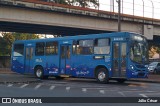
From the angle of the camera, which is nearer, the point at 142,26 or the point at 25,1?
the point at 25,1

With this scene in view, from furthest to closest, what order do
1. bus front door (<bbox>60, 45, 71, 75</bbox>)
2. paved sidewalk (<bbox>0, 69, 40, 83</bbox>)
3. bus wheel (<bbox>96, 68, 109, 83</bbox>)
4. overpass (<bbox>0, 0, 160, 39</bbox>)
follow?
1. overpass (<bbox>0, 0, 160, 39</bbox>)
2. bus front door (<bbox>60, 45, 71, 75</bbox>)
3. bus wheel (<bbox>96, 68, 109, 83</bbox>)
4. paved sidewalk (<bbox>0, 69, 40, 83</bbox>)

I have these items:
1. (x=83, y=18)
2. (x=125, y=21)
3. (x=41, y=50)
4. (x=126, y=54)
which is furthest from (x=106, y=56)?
(x=125, y=21)

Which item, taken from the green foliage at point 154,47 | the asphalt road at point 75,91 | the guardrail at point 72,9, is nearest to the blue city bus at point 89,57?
the asphalt road at point 75,91

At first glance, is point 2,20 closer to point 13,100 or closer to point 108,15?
point 108,15

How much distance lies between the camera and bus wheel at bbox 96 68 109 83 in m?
24.1

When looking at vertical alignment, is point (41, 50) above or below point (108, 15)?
below

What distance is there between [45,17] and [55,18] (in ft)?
4.22

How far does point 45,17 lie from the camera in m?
41.6

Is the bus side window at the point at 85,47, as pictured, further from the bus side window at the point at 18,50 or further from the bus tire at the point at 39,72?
the bus side window at the point at 18,50

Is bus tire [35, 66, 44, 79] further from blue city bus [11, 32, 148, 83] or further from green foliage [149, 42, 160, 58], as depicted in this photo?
green foliage [149, 42, 160, 58]

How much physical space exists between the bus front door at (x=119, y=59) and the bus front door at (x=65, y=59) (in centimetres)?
430

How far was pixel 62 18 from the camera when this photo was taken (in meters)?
43.2

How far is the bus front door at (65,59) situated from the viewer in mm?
27102

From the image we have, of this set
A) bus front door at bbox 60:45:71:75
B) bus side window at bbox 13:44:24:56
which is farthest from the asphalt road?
bus side window at bbox 13:44:24:56
